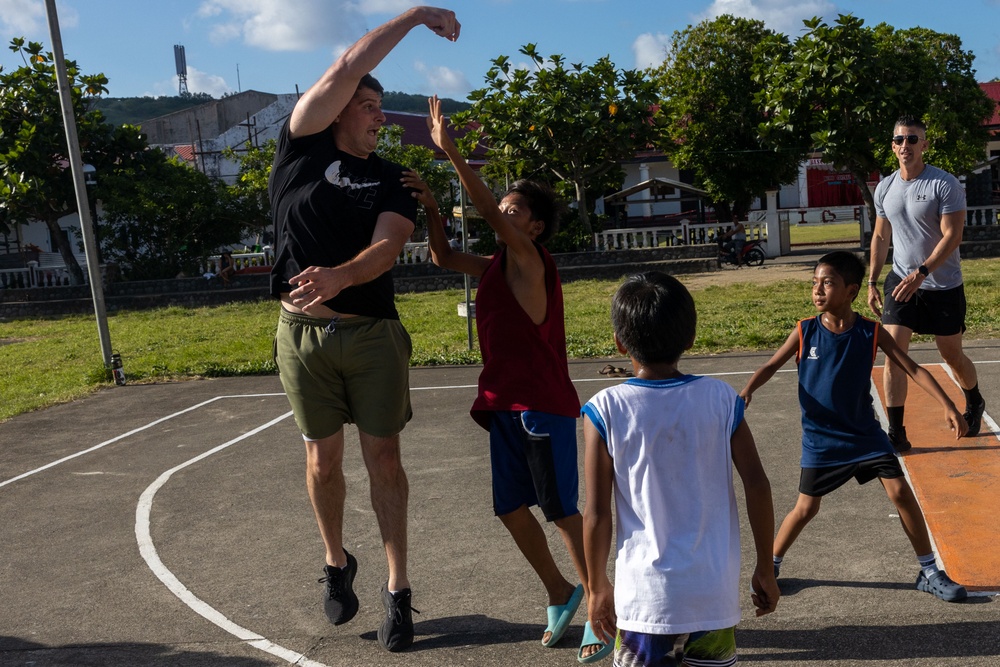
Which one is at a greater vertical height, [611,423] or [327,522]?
[611,423]

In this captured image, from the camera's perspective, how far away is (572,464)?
12.9 feet

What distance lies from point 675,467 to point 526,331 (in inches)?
51.3

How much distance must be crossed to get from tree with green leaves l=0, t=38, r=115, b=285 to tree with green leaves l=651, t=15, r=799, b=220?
17.3 metres

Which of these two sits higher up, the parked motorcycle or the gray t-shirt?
the gray t-shirt

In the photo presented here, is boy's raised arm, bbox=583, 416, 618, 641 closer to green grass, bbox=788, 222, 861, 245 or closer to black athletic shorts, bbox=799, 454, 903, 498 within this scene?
black athletic shorts, bbox=799, 454, 903, 498

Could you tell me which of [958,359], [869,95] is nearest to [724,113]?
[869,95]

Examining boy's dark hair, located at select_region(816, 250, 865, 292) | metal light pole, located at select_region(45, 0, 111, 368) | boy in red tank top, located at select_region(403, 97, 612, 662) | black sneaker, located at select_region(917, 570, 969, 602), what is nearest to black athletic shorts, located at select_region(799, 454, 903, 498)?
black sneaker, located at select_region(917, 570, 969, 602)

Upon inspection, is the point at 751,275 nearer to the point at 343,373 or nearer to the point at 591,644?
the point at 343,373

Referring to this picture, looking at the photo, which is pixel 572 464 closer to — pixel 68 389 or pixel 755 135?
pixel 68 389

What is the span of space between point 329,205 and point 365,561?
1.94 m

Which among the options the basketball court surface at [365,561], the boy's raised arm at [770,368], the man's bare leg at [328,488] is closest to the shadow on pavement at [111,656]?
the basketball court surface at [365,561]

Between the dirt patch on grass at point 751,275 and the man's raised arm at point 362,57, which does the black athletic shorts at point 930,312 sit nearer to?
the man's raised arm at point 362,57

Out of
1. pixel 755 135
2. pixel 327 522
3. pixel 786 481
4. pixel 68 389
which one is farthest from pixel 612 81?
pixel 327 522

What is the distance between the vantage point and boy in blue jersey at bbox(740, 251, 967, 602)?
13.5 feet
